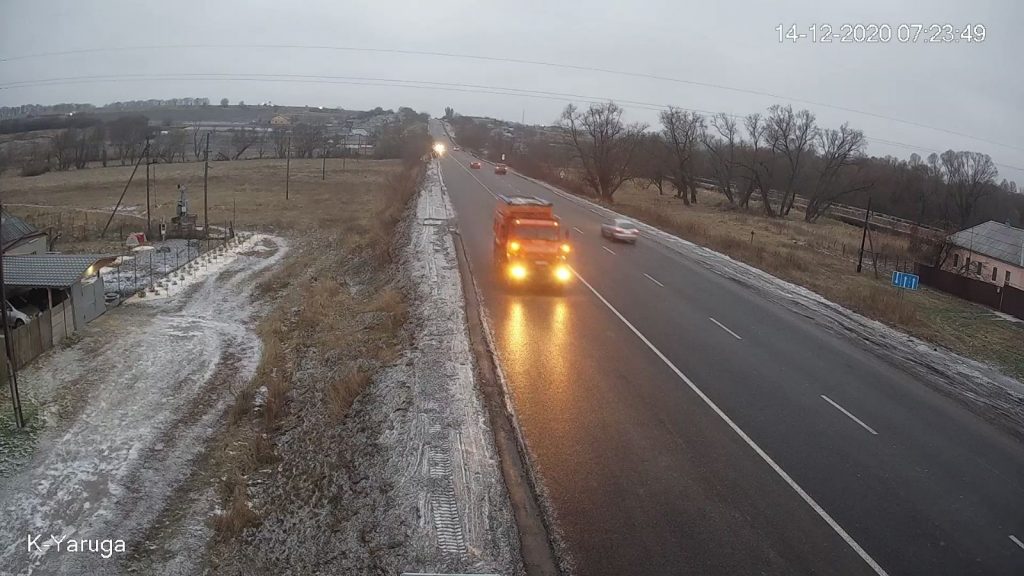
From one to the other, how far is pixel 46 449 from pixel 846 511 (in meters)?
15.6

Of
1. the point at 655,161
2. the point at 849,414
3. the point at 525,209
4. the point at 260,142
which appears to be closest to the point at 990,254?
the point at 525,209

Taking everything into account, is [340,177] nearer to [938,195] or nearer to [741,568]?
[938,195]

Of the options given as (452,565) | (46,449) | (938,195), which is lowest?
(46,449)

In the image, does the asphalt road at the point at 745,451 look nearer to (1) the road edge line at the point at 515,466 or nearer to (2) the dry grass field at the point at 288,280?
(1) the road edge line at the point at 515,466

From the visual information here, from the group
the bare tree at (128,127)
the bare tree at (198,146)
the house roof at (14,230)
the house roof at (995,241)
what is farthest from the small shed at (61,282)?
the bare tree at (198,146)

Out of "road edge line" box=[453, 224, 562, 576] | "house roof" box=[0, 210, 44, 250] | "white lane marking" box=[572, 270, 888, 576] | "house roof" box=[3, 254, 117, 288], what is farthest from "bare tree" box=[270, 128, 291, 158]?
"white lane marking" box=[572, 270, 888, 576]

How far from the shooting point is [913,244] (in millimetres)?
45719

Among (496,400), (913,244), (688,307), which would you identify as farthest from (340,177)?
(496,400)

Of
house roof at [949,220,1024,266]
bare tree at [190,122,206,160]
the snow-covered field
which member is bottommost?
the snow-covered field

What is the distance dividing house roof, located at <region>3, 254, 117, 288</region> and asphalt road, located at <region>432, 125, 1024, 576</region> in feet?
49.7

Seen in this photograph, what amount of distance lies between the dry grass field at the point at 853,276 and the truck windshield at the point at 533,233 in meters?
9.95

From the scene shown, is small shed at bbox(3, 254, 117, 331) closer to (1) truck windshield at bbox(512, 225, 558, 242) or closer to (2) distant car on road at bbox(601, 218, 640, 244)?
(1) truck windshield at bbox(512, 225, 558, 242)

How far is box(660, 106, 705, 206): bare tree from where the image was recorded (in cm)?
8219

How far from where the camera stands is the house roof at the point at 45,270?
75.0 ft
